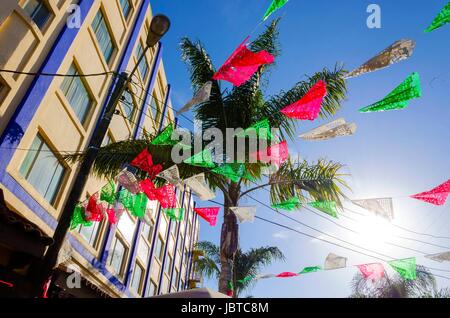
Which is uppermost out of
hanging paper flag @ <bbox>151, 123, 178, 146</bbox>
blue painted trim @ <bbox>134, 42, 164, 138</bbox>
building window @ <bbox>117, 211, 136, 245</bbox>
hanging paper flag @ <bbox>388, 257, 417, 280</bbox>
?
blue painted trim @ <bbox>134, 42, 164, 138</bbox>

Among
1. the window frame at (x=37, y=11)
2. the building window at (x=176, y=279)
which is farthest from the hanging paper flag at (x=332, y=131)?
the building window at (x=176, y=279)

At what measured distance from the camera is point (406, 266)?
7047 millimetres

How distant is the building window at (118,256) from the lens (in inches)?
581

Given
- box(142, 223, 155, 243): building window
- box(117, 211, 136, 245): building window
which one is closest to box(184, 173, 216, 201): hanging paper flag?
box(117, 211, 136, 245): building window

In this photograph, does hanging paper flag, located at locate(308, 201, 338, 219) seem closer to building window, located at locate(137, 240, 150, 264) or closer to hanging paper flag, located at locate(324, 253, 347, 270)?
hanging paper flag, located at locate(324, 253, 347, 270)

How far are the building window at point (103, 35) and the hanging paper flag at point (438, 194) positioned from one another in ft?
41.9

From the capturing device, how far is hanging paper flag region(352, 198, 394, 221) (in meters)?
6.50

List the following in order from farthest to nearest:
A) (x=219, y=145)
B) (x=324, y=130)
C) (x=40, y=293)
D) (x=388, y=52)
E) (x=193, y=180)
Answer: (x=219, y=145)
(x=193, y=180)
(x=324, y=130)
(x=388, y=52)
(x=40, y=293)

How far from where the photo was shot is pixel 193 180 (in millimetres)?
7395

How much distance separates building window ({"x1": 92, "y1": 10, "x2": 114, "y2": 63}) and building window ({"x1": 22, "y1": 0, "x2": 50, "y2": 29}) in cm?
288

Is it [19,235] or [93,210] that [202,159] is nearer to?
[19,235]
